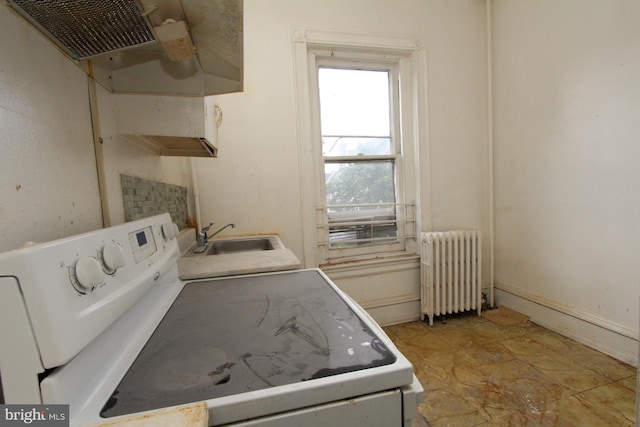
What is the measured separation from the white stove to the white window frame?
152cm

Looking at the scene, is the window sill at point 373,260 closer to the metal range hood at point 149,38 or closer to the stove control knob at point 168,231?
the stove control knob at point 168,231

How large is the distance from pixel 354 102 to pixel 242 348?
2247 mm

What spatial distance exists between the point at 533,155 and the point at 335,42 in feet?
6.05

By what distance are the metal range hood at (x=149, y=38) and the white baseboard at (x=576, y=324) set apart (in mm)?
2624

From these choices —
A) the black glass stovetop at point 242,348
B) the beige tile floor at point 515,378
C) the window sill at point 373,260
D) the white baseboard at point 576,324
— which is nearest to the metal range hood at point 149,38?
the black glass stovetop at point 242,348

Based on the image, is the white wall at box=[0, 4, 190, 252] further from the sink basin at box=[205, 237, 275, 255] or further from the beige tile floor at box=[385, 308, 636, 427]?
the beige tile floor at box=[385, 308, 636, 427]

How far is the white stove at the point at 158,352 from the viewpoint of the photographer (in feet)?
1.12

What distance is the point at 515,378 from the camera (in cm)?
156

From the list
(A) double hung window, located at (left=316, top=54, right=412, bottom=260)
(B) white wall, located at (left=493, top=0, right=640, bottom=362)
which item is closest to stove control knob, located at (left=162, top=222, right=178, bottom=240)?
(A) double hung window, located at (left=316, top=54, right=412, bottom=260)

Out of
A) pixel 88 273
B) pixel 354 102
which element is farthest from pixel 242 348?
pixel 354 102

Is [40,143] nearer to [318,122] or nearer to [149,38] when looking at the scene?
[149,38]

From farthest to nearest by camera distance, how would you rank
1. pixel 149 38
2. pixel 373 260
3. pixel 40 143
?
1. pixel 373 260
2. pixel 149 38
3. pixel 40 143

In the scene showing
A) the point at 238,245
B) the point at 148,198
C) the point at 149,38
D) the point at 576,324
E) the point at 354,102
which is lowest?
the point at 576,324

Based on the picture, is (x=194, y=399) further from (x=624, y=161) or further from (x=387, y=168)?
(x=624, y=161)
